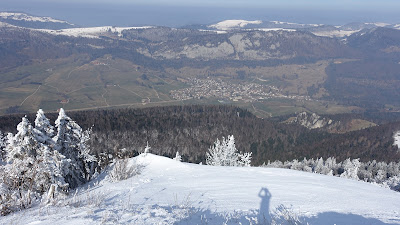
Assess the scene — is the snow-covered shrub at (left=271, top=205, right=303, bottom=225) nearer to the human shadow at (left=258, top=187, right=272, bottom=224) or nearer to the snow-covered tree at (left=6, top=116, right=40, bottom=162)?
the human shadow at (left=258, top=187, right=272, bottom=224)

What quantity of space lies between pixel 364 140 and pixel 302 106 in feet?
342

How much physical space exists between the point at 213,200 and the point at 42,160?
1067cm

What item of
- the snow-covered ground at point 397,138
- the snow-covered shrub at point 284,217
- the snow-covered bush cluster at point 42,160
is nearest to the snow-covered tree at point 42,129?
the snow-covered bush cluster at point 42,160

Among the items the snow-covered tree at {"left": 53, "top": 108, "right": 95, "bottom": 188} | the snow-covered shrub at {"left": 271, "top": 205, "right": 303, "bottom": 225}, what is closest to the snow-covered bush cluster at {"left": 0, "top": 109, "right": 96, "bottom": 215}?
the snow-covered tree at {"left": 53, "top": 108, "right": 95, "bottom": 188}

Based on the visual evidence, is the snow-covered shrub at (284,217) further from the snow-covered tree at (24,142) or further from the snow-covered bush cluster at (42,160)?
the snow-covered tree at (24,142)

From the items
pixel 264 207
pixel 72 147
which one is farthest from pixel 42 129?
pixel 264 207

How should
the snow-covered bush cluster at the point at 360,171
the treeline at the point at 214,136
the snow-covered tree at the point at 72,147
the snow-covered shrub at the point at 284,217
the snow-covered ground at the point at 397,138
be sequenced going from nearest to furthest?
the snow-covered shrub at the point at 284,217 < the snow-covered tree at the point at 72,147 < the snow-covered bush cluster at the point at 360,171 < the treeline at the point at 214,136 < the snow-covered ground at the point at 397,138

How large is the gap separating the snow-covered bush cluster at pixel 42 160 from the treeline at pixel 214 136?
38.0 meters

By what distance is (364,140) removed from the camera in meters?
80.1

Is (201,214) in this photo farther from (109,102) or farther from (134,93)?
(134,93)

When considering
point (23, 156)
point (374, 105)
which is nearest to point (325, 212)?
point (23, 156)

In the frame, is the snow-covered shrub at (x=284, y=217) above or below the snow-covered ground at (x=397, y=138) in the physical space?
above

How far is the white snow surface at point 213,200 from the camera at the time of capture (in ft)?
23.5

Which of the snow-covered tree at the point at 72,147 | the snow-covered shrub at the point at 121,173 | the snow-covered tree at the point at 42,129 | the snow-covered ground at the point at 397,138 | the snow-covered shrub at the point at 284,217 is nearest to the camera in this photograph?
the snow-covered shrub at the point at 284,217
